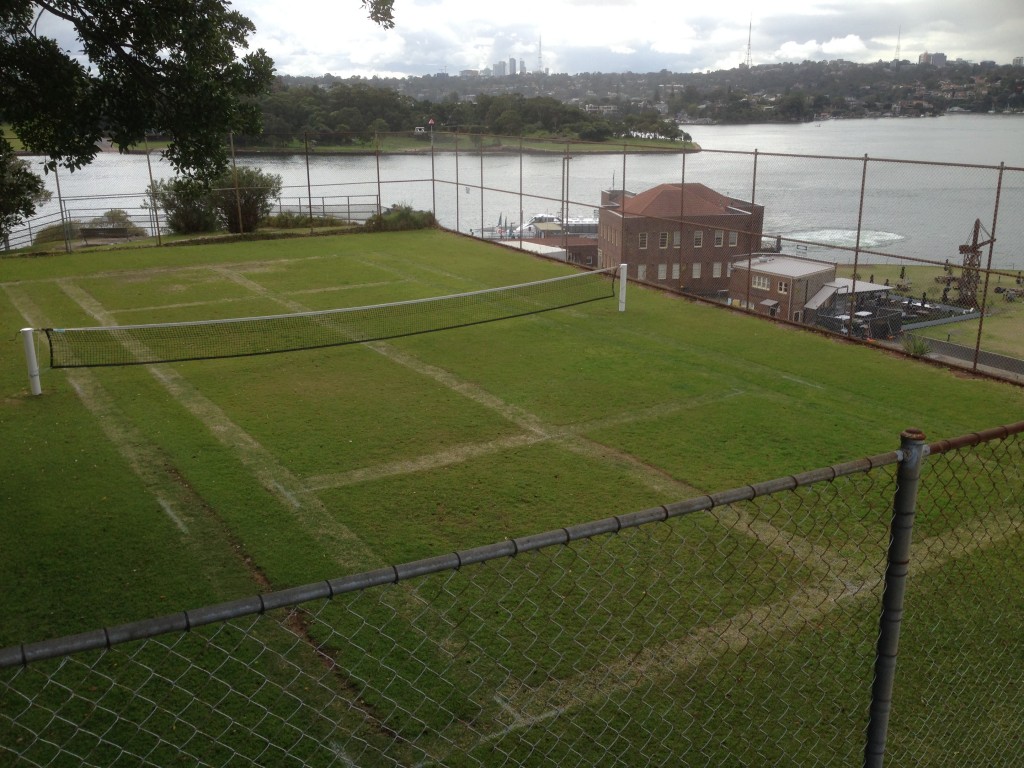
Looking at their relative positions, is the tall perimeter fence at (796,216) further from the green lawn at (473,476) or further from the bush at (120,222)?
the green lawn at (473,476)

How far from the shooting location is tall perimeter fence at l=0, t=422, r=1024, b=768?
20.8 ft

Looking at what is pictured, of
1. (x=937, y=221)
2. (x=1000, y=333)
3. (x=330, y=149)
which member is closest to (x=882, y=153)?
(x=937, y=221)

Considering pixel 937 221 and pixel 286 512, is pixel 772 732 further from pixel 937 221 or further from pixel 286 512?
pixel 937 221

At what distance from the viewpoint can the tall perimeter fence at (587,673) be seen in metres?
6.35

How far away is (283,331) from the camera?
19.0 m

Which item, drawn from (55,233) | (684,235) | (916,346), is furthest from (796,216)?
(55,233)

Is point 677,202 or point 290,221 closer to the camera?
point 677,202

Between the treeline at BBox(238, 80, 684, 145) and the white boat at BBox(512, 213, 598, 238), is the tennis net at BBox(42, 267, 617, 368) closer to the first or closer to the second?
the white boat at BBox(512, 213, 598, 238)

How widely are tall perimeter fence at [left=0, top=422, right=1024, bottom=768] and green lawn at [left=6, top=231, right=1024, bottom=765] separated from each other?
45 mm

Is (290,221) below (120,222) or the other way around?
the other way around

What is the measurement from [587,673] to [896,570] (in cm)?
379

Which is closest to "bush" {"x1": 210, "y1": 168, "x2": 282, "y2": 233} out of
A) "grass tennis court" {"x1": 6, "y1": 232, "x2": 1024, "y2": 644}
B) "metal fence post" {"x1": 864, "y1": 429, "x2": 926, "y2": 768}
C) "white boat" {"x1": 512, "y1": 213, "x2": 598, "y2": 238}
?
"white boat" {"x1": 512, "y1": 213, "x2": 598, "y2": 238}

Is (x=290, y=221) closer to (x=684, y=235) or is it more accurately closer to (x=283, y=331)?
(x=283, y=331)

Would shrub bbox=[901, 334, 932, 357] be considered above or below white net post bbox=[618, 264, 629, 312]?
below
